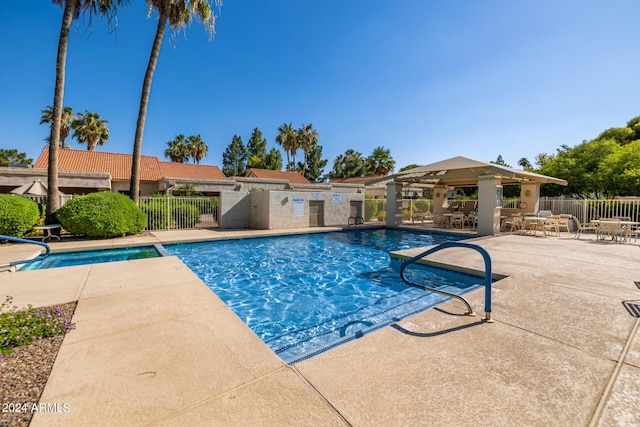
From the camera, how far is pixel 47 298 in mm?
4023

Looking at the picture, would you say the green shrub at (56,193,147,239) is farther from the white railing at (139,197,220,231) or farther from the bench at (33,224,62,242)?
the white railing at (139,197,220,231)

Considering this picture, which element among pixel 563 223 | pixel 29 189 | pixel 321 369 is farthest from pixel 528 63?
pixel 29 189

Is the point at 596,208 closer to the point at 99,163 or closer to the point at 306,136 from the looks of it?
the point at 306,136

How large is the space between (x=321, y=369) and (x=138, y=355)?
176cm

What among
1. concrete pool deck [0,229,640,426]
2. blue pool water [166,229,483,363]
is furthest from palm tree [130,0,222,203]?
concrete pool deck [0,229,640,426]

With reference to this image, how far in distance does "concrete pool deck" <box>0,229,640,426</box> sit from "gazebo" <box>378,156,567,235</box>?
880 centimetres

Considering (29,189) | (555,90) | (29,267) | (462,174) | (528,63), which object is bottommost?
(29,267)

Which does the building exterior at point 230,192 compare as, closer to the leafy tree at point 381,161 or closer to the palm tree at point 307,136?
the palm tree at point 307,136

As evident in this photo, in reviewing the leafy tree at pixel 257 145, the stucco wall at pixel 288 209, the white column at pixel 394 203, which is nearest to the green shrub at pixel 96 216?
the stucco wall at pixel 288 209

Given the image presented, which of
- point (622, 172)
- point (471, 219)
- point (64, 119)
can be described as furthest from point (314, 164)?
point (622, 172)

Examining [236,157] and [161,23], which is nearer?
[161,23]

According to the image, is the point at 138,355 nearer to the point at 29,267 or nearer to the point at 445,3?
the point at 29,267

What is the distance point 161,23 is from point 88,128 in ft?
81.9

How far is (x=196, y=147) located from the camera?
141 ft
